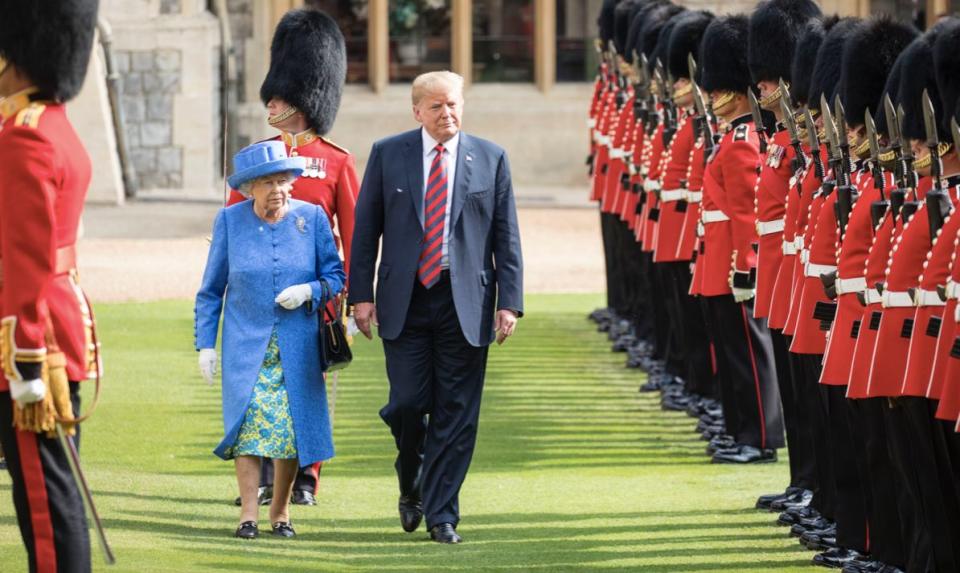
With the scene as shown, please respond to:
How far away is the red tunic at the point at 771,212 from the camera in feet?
25.0

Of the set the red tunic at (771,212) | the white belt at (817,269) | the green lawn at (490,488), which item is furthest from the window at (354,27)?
the white belt at (817,269)

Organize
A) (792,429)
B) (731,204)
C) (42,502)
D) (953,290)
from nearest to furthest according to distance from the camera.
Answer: (42,502), (953,290), (792,429), (731,204)

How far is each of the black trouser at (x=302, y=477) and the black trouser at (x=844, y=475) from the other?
184cm

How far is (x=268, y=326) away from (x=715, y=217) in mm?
2315

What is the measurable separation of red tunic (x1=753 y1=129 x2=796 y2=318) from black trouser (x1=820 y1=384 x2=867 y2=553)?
0.95 metres

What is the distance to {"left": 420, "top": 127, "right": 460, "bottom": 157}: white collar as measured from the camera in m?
6.99

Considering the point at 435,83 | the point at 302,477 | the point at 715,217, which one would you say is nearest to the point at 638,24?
the point at 715,217

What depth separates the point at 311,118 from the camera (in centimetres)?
770

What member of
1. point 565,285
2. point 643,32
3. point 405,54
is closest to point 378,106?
point 405,54

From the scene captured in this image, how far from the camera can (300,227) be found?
22.8 feet

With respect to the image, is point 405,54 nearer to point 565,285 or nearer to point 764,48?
point 565,285

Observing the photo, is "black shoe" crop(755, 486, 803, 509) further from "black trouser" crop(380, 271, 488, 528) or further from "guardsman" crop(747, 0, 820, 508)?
"black trouser" crop(380, 271, 488, 528)

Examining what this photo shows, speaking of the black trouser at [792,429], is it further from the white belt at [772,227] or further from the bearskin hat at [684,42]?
the bearskin hat at [684,42]

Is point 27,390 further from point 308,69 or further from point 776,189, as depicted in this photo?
point 776,189
